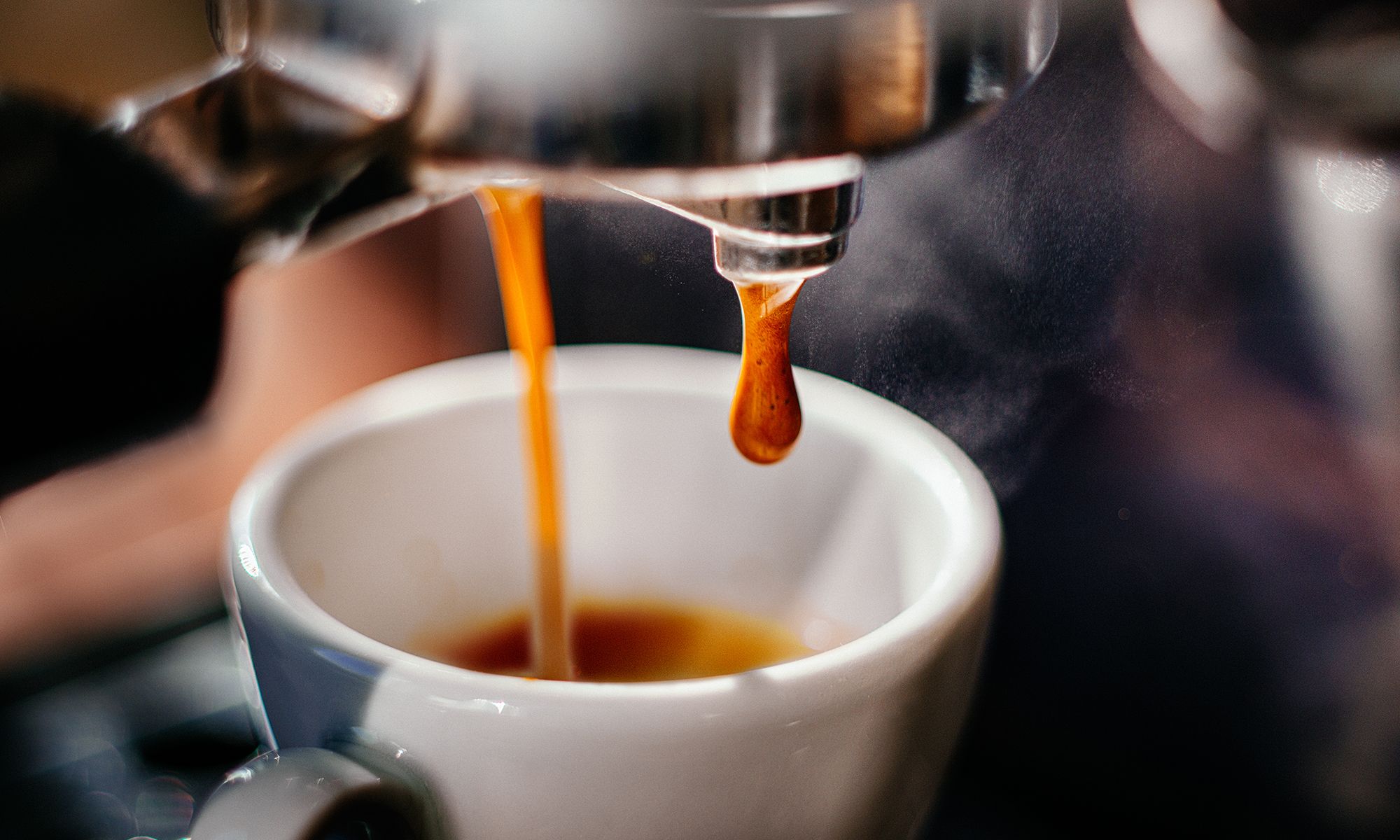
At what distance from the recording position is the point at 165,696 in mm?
369

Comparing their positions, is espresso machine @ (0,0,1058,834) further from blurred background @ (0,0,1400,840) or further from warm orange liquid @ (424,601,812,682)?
warm orange liquid @ (424,601,812,682)

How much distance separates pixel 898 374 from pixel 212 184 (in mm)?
204

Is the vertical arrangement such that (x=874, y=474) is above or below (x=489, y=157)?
below

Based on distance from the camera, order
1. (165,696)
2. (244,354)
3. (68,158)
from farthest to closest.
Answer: (244,354), (165,696), (68,158)

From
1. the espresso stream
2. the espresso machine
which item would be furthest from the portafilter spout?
the espresso stream

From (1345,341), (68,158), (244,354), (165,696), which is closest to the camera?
(68,158)

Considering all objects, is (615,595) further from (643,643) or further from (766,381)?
(766,381)

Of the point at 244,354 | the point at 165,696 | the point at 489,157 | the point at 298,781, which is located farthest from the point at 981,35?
the point at 244,354

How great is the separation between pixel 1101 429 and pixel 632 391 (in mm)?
122

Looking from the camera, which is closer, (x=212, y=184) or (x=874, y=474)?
(x=212, y=184)

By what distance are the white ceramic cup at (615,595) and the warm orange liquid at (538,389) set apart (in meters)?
0.01

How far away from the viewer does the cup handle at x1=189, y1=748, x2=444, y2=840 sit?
201mm

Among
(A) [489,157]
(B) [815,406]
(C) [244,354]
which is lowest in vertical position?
(C) [244,354]

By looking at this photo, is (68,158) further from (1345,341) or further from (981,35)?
(1345,341)
